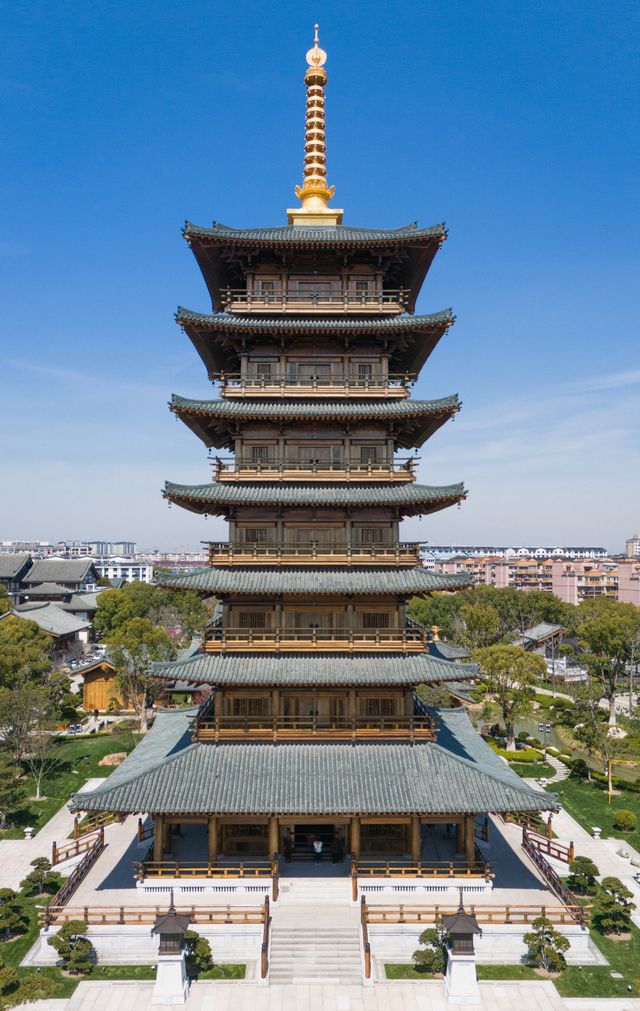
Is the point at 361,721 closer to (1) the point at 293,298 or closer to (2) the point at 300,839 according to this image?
(2) the point at 300,839

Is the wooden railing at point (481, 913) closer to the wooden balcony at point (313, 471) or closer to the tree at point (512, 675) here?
the wooden balcony at point (313, 471)

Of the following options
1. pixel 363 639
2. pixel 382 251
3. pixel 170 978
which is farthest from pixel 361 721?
pixel 382 251

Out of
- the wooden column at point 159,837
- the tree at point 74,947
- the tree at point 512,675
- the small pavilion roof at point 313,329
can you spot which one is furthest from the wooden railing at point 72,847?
the tree at point 512,675

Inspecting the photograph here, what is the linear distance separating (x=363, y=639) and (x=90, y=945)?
16.2 metres

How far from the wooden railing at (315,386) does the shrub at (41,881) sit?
25.1m

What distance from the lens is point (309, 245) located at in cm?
3206

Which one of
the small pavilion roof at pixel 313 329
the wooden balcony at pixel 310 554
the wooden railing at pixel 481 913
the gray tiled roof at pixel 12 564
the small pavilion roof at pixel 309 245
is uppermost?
the small pavilion roof at pixel 309 245

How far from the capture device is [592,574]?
14725 centimetres

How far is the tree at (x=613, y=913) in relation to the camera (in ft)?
88.1

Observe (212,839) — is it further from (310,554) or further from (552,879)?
(552,879)

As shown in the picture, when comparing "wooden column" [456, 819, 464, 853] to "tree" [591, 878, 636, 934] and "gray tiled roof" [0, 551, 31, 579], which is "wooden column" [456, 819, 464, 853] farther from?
"gray tiled roof" [0, 551, 31, 579]

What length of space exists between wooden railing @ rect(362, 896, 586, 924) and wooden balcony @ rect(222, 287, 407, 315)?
27.2m

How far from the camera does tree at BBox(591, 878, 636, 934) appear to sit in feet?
88.1

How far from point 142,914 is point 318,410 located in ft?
75.4
